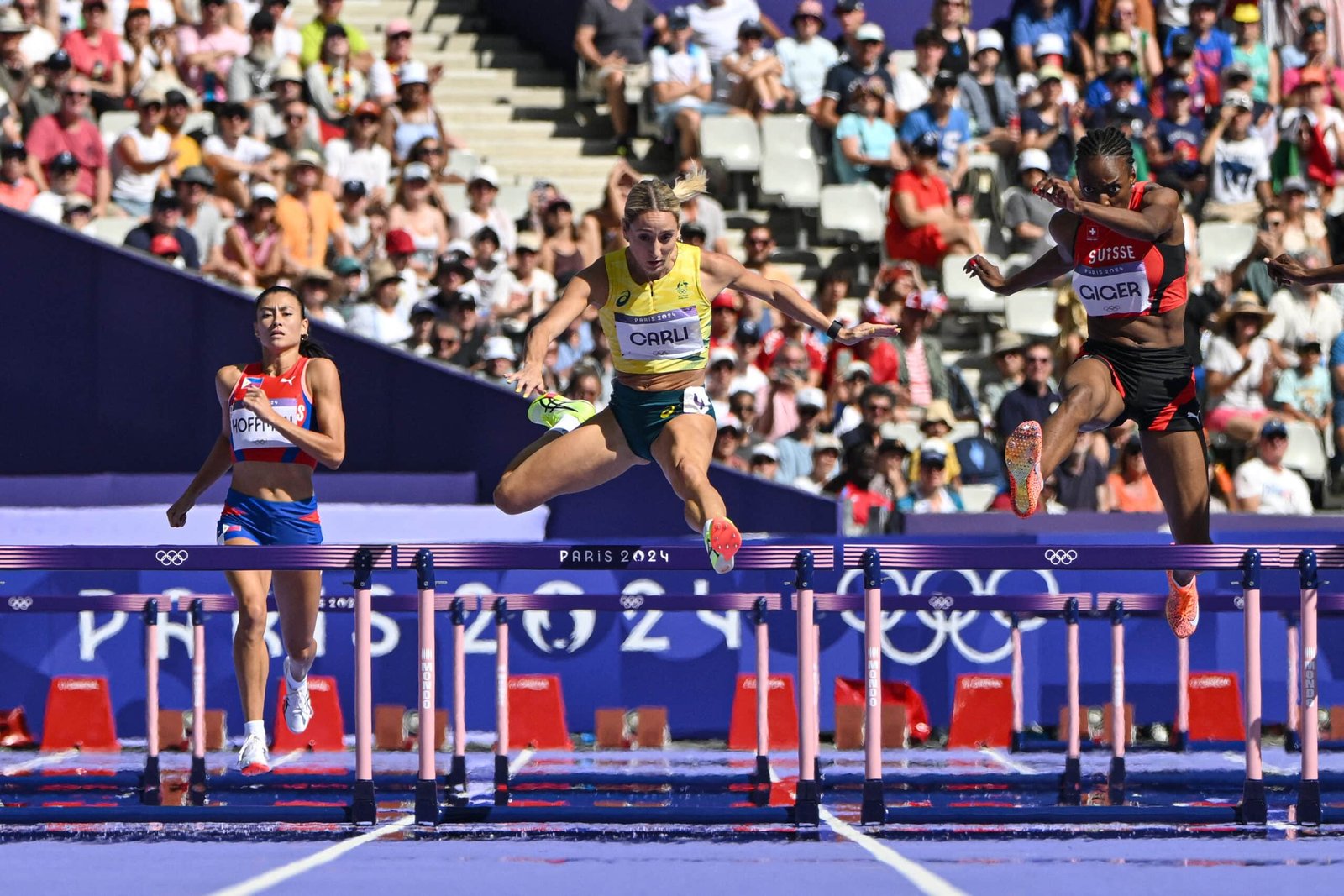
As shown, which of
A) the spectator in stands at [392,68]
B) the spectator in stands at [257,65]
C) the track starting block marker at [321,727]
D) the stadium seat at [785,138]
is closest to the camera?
the track starting block marker at [321,727]

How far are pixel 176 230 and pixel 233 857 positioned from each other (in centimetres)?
912

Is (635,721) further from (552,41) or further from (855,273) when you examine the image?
(552,41)

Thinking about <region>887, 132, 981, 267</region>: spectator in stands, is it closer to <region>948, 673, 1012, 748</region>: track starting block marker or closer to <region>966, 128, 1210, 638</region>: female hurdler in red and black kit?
<region>948, 673, 1012, 748</region>: track starting block marker

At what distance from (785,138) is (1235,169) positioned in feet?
14.0

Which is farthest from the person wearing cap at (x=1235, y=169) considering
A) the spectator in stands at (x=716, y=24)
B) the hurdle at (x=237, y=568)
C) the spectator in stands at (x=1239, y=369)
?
the hurdle at (x=237, y=568)

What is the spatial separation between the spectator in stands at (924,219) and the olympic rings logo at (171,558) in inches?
423

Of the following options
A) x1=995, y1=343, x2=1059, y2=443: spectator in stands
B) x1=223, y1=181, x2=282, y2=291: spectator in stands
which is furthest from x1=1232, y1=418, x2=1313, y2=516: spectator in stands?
x1=223, y1=181, x2=282, y2=291: spectator in stands

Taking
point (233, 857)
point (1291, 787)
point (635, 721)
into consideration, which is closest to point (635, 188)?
A: point (233, 857)

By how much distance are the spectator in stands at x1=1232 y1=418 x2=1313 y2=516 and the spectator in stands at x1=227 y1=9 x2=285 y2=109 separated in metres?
8.79

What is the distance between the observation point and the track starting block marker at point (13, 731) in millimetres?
14141

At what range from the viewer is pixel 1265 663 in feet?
48.6

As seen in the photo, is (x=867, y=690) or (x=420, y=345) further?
(x=420, y=345)

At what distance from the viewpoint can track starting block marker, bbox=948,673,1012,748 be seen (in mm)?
14398

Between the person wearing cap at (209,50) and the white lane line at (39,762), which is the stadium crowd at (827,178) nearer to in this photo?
the person wearing cap at (209,50)
